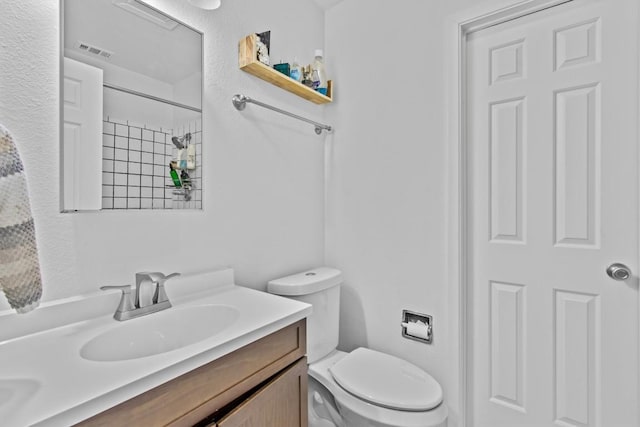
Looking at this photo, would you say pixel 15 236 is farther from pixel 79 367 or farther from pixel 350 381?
pixel 350 381

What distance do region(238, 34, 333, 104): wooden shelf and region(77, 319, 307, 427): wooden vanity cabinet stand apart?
3.38 feet

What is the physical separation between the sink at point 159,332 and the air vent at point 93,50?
2.57ft

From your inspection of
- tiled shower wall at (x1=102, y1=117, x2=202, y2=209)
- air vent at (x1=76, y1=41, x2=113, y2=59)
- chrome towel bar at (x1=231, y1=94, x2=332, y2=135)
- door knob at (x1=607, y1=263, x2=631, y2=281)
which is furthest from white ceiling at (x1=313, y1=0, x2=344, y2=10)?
door knob at (x1=607, y1=263, x2=631, y2=281)

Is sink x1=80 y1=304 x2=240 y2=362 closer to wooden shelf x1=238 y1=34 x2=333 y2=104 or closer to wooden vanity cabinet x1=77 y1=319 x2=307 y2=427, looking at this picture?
wooden vanity cabinet x1=77 y1=319 x2=307 y2=427

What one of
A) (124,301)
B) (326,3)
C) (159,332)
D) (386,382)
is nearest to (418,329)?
(386,382)

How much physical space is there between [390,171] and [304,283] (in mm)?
712

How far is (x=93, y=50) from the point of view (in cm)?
96

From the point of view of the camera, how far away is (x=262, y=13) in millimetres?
1488

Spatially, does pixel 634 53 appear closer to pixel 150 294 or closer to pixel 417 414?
pixel 417 414

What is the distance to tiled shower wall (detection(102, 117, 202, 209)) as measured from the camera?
989 millimetres

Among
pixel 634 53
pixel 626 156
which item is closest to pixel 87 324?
pixel 626 156

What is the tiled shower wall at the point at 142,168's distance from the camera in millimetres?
989

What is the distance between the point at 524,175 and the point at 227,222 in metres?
1.26

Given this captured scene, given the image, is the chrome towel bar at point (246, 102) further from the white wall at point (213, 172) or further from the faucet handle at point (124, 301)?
the faucet handle at point (124, 301)
